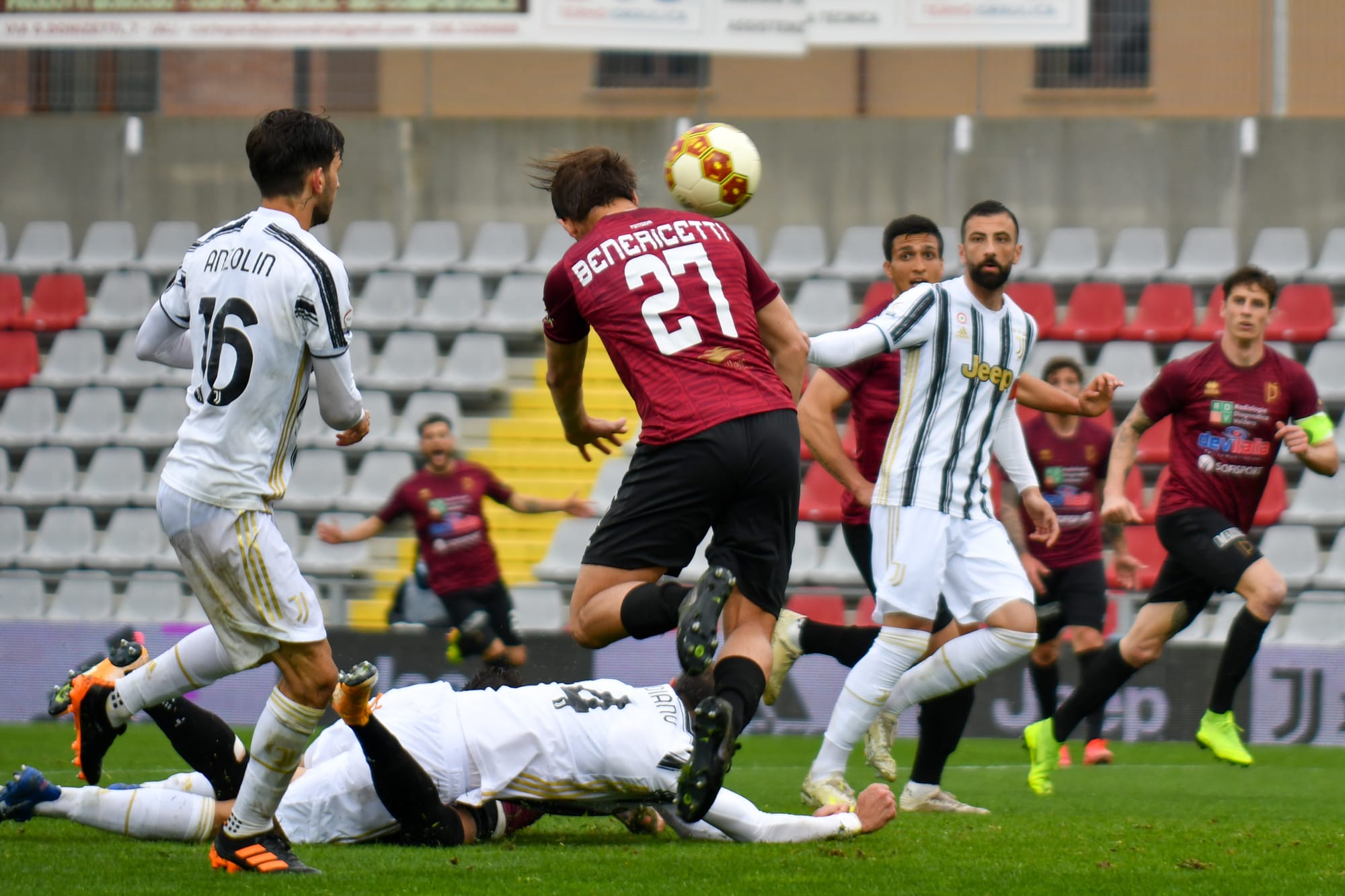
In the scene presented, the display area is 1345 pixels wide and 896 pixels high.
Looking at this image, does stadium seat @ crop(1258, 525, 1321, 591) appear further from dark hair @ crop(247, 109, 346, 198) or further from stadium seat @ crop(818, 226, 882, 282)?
dark hair @ crop(247, 109, 346, 198)

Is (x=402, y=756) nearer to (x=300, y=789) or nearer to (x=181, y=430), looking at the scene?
(x=300, y=789)

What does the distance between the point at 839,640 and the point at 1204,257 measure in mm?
9073

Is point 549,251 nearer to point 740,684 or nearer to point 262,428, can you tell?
point 262,428

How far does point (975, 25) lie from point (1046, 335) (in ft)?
9.30

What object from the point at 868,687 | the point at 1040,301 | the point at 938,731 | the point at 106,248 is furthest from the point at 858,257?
the point at 868,687

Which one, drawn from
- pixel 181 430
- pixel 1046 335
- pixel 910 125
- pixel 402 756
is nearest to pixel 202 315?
pixel 181 430

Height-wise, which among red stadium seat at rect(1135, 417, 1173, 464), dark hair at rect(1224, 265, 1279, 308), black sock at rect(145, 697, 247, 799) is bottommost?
black sock at rect(145, 697, 247, 799)

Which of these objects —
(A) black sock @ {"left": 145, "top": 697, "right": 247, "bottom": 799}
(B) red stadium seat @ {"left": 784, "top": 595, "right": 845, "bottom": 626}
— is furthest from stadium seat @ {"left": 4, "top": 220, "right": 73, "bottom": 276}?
(A) black sock @ {"left": 145, "top": 697, "right": 247, "bottom": 799}

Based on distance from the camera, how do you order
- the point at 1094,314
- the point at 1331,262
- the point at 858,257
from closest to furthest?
the point at 1094,314
the point at 1331,262
the point at 858,257

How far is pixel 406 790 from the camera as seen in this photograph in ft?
16.5

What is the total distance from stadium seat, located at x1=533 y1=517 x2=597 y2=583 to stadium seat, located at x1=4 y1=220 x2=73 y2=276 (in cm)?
610

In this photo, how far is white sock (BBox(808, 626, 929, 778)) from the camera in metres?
5.86

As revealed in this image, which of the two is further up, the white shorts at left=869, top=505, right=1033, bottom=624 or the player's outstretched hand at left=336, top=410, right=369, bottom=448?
the player's outstretched hand at left=336, top=410, right=369, bottom=448

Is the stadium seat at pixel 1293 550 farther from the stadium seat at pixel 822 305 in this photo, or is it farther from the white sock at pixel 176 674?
the white sock at pixel 176 674
